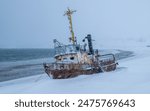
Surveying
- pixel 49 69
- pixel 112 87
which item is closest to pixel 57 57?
pixel 49 69

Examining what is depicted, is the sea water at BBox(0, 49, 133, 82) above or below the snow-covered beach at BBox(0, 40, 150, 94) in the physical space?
above

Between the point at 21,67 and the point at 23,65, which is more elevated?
the point at 23,65

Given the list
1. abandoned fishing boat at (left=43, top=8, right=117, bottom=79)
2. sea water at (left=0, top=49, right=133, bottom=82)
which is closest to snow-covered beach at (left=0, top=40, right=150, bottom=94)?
abandoned fishing boat at (left=43, top=8, right=117, bottom=79)

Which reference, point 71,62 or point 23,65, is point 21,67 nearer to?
point 23,65

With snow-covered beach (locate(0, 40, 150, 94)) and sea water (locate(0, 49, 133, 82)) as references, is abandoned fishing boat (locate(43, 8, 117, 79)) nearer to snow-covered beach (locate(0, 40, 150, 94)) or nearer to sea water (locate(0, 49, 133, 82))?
snow-covered beach (locate(0, 40, 150, 94))

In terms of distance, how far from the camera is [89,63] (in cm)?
2905

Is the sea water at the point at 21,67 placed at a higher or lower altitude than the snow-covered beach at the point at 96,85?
higher

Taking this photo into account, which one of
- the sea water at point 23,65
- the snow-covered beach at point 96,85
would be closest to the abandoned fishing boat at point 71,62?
the snow-covered beach at point 96,85

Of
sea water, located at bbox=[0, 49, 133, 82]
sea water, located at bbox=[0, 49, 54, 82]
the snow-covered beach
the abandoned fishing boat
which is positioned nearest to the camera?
the snow-covered beach

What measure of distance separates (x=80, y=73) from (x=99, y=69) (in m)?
3.09

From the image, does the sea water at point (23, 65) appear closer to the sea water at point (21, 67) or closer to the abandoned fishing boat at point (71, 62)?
the sea water at point (21, 67)

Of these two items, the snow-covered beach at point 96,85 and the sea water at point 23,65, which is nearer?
the snow-covered beach at point 96,85

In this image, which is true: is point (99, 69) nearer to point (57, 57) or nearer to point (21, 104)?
point (57, 57)

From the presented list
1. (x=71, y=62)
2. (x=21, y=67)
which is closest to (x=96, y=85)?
(x=71, y=62)
